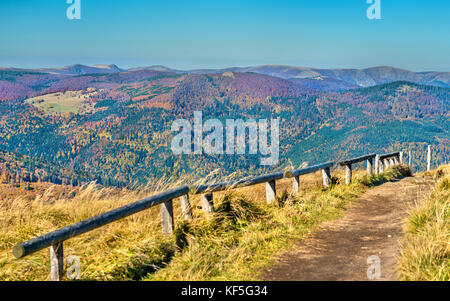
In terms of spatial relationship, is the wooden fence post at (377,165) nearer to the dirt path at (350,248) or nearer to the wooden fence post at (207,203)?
the dirt path at (350,248)

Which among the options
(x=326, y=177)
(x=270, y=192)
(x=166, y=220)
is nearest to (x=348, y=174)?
(x=326, y=177)

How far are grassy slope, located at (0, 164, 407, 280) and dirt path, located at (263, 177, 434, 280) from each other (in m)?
0.25

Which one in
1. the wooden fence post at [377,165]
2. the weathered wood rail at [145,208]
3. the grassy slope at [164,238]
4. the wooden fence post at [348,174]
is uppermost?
the weathered wood rail at [145,208]

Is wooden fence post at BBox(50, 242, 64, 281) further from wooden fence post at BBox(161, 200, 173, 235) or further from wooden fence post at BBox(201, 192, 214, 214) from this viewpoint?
wooden fence post at BBox(201, 192, 214, 214)

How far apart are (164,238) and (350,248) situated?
251cm

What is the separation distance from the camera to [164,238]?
5.96 metres

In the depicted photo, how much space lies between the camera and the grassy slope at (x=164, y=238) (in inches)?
197

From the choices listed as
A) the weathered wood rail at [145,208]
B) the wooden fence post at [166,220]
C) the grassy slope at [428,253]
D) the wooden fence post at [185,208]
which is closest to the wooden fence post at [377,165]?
the weathered wood rail at [145,208]

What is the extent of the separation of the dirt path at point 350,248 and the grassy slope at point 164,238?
0.82ft

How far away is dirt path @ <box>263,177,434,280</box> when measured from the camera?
16.8 ft

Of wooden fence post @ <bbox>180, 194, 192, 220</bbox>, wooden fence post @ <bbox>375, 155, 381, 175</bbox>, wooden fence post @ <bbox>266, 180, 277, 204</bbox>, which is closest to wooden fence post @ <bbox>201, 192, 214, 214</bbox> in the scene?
wooden fence post @ <bbox>180, 194, 192, 220</bbox>

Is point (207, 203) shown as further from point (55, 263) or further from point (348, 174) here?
point (348, 174)
